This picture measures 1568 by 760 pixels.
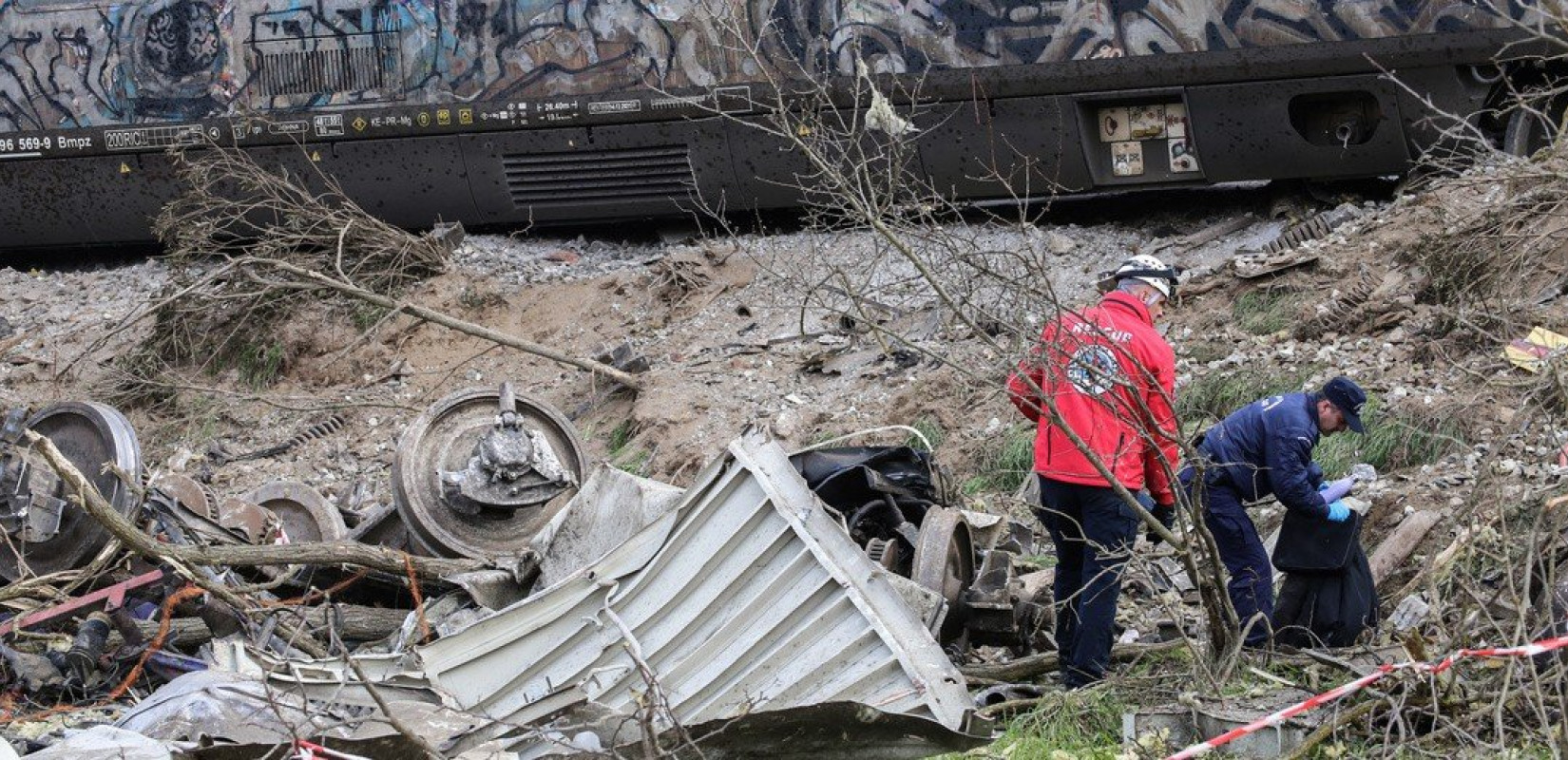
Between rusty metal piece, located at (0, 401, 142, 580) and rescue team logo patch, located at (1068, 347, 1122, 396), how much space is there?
3797mm

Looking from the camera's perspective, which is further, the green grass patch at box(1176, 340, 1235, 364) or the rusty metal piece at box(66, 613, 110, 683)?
the green grass patch at box(1176, 340, 1235, 364)

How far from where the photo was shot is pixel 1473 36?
10711 mm

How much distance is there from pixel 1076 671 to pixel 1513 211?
3.85 metres

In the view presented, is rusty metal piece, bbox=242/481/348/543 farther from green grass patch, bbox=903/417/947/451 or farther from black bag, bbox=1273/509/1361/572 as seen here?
black bag, bbox=1273/509/1361/572

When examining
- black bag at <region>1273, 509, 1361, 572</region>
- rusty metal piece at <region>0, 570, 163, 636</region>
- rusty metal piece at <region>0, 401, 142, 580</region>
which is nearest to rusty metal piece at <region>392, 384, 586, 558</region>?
rusty metal piece at <region>0, 401, 142, 580</region>

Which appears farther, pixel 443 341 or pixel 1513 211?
pixel 443 341

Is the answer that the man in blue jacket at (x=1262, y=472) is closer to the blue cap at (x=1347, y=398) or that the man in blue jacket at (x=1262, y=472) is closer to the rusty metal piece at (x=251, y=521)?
the blue cap at (x=1347, y=398)

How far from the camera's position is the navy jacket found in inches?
247

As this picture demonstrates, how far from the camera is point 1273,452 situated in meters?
6.29

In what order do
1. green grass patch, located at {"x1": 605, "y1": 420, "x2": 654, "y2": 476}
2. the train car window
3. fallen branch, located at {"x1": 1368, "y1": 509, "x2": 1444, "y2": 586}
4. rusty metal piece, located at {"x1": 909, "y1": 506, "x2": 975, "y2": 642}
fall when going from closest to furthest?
rusty metal piece, located at {"x1": 909, "y1": 506, "x2": 975, "y2": 642} < fallen branch, located at {"x1": 1368, "y1": 509, "x2": 1444, "y2": 586} < green grass patch, located at {"x1": 605, "y1": 420, "x2": 654, "y2": 476} < the train car window

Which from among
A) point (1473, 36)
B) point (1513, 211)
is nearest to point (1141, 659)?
point (1513, 211)

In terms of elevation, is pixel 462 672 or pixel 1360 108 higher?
pixel 1360 108

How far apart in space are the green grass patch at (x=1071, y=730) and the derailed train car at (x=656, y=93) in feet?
17.9

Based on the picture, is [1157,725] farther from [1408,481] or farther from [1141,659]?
[1408,481]
